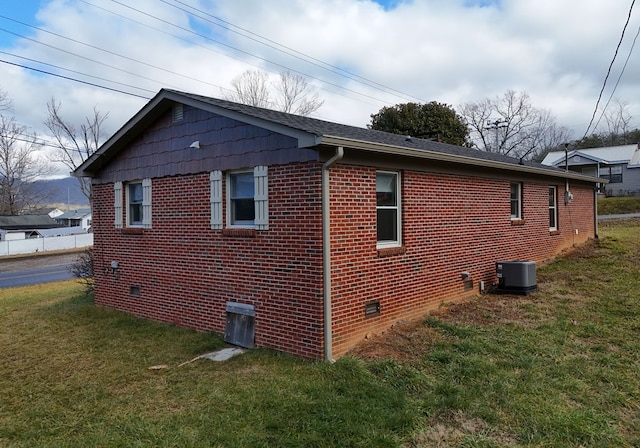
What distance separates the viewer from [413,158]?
26.1ft

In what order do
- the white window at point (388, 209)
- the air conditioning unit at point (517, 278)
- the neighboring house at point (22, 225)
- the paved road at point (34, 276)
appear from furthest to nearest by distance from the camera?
the neighboring house at point (22, 225) < the paved road at point (34, 276) < the air conditioning unit at point (517, 278) < the white window at point (388, 209)

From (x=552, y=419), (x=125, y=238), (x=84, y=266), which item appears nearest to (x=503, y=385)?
(x=552, y=419)

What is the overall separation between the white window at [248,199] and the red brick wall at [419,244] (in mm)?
1218

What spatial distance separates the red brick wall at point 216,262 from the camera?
6488 millimetres

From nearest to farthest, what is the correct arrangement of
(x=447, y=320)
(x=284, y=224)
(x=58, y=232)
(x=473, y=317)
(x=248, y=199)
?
(x=284, y=224)
(x=248, y=199)
(x=447, y=320)
(x=473, y=317)
(x=58, y=232)

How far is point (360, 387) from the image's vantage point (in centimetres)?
524

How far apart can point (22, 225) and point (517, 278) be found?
55.1 m

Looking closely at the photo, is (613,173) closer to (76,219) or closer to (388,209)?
(388,209)

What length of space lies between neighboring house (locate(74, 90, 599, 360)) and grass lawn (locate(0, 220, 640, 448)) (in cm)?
59

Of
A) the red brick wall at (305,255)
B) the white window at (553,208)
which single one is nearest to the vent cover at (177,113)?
the red brick wall at (305,255)

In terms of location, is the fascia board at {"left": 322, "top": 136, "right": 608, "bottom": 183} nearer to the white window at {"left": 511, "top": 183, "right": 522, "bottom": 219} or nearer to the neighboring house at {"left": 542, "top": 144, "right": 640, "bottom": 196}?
the white window at {"left": 511, "top": 183, "right": 522, "bottom": 219}

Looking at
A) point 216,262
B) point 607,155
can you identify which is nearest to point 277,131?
point 216,262

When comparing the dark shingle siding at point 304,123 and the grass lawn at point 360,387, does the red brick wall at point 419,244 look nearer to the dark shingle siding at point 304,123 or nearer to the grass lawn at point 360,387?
the grass lawn at point 360,387

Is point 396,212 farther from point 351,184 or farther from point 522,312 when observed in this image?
point 522,312
